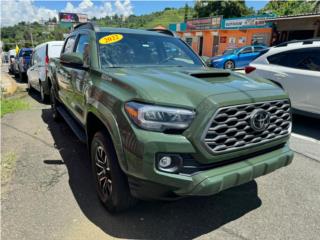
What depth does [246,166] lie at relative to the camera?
2.53 metres

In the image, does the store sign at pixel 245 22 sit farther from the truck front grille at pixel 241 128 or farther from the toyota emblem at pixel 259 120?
the toyota emblem at pixel 259 120

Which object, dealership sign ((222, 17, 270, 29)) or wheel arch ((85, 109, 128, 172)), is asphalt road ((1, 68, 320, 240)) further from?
dealership sign ((222, 17, 270, 29))

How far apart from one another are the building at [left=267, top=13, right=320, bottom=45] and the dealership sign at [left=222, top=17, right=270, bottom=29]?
1.37 metres

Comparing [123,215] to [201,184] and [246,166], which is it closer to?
[201,184]

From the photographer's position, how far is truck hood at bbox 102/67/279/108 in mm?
2403

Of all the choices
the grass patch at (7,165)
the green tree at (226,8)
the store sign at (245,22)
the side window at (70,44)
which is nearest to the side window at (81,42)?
the side window at (70,44)

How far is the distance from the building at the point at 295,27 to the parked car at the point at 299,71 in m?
14.2

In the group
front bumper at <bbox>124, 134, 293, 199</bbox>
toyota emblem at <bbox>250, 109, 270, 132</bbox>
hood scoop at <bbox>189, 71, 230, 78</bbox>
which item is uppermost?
hood scoop at <bbox>189, 71, 230, 78</bbox>

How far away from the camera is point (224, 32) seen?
28.4 meters

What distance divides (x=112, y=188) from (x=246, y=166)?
1264 millimetres

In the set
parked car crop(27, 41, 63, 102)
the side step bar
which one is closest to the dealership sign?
parked car crop(27, 41, 63, 102)

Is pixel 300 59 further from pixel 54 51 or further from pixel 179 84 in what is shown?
pixel 54 51

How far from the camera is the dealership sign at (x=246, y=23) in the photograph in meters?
23.7

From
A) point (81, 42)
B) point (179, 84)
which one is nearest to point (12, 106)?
point (81, 42)
